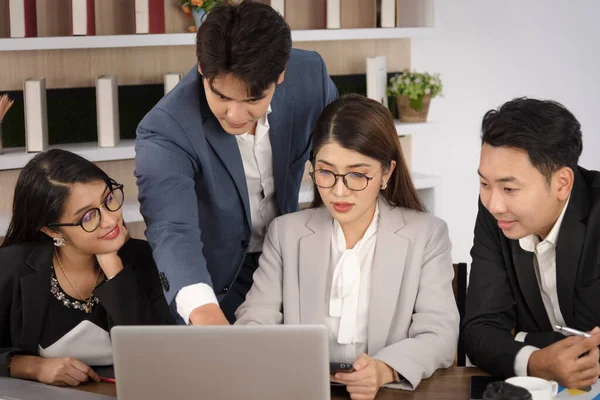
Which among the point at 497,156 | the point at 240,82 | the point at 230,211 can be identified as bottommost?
the point at 230,211

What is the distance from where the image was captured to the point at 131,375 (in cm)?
173

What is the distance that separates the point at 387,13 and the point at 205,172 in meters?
2.18

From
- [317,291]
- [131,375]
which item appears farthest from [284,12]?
[131,375]

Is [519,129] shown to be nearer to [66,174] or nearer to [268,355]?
[268,355]

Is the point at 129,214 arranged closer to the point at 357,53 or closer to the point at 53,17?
the point at 53,17

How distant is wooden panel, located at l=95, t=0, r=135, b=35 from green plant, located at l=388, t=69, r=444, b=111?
4.07 feet

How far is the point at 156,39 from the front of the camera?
3861 millimetres

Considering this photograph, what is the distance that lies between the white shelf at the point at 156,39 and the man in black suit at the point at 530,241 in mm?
1968

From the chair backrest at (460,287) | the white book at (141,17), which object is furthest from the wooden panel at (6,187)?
the chair backrest at (460,287)

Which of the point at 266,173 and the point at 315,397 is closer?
the point at 315,397

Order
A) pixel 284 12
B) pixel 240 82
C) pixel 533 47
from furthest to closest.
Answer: pixel 533 47
pixel 284 12
pixel 240 82

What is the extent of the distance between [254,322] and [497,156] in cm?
71

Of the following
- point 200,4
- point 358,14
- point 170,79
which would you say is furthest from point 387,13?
point 170,79

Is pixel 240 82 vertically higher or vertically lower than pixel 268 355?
higher
